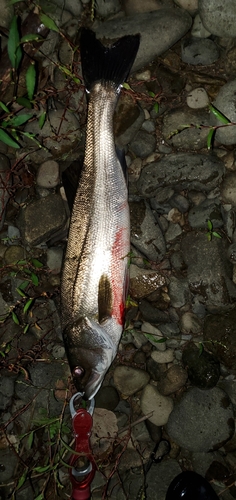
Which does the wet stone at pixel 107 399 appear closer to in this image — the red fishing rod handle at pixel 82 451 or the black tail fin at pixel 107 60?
the red fishing rod handle at pixel 82 451

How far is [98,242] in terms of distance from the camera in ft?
10.7

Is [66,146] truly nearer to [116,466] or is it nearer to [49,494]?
[116,466]

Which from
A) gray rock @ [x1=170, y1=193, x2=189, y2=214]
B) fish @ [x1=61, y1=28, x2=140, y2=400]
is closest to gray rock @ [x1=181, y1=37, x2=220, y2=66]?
fish @ [x1=61, y1=28, x2=140, y2=400]

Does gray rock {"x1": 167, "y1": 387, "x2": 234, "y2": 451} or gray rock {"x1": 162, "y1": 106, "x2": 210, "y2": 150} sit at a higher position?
gray rock {"x1": 162, "y1": 106, "x2": 210, "y2": 150}

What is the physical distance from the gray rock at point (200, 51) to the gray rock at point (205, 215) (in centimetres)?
124

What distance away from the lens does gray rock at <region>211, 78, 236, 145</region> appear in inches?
129

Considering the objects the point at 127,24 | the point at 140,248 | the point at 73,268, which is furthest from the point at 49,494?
the point at 127,24

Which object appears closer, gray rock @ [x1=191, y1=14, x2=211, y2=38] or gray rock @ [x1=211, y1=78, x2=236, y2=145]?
gray rock @ [x1=211, y1=78, x2=236, y2=145]

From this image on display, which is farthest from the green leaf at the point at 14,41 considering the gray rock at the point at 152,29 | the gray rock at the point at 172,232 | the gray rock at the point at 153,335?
the gray rock at the point at 153,335

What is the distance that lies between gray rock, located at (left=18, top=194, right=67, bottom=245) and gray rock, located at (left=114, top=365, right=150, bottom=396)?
1.47m

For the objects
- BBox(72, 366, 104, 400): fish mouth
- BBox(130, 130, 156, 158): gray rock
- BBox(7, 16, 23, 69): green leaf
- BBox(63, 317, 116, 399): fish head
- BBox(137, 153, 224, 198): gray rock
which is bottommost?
BBox(72, 366, 104, 400): fish mouth

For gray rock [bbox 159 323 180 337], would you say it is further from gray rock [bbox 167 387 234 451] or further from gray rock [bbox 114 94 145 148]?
gray rock [bbox 114 94 145 148]

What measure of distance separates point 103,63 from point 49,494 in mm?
4045

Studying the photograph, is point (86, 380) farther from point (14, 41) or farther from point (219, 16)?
point (219, 16)
